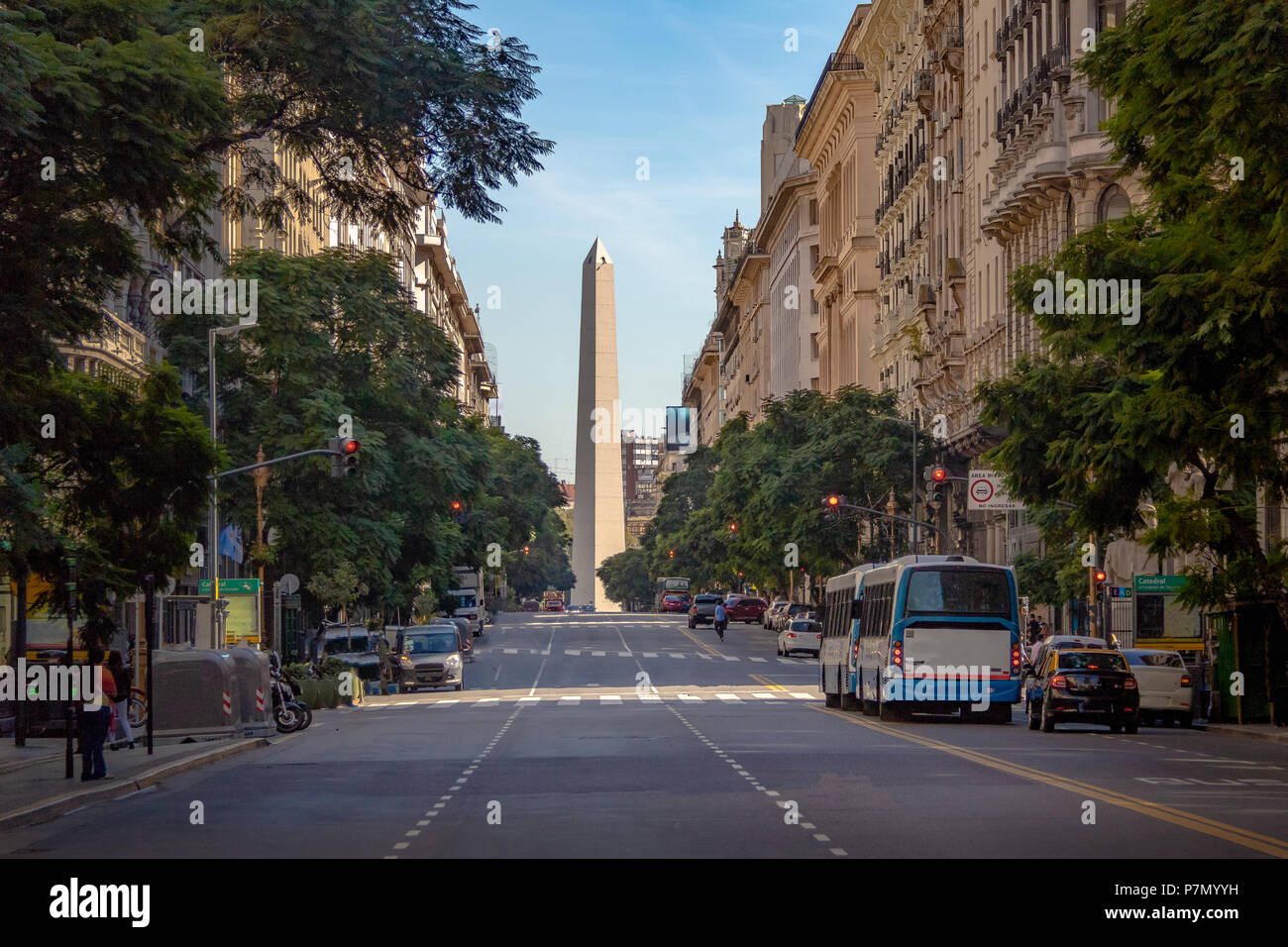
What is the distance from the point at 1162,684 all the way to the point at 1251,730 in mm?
2492

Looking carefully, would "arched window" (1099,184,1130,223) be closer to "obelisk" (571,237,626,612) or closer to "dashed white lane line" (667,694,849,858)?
"dashed white lane line" (667,694,849,858)

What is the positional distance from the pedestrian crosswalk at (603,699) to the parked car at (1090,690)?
12.4 m

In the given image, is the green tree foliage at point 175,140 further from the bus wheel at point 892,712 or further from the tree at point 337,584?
the tree at point 337,584

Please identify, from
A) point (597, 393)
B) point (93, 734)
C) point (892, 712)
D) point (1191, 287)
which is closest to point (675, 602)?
point (597, 393)

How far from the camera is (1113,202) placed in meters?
56.4

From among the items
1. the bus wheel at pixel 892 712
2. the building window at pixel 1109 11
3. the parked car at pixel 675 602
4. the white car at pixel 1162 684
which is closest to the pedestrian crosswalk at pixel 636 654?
the building window at pixel 1109 11

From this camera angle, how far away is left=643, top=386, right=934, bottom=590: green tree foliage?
78312 mm

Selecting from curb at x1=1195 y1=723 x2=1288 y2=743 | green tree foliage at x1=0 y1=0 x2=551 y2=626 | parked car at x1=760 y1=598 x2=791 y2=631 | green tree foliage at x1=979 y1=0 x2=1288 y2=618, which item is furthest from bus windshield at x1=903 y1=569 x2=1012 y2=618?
parked car at x1=760 y1=598 x2=791 y2=631

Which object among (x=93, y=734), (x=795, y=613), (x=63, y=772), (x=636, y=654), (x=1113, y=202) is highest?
(x=1113, y=202)

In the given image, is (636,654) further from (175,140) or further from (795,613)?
(175,140)

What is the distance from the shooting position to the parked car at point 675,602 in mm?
140375

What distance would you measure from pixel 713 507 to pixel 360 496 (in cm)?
5788
